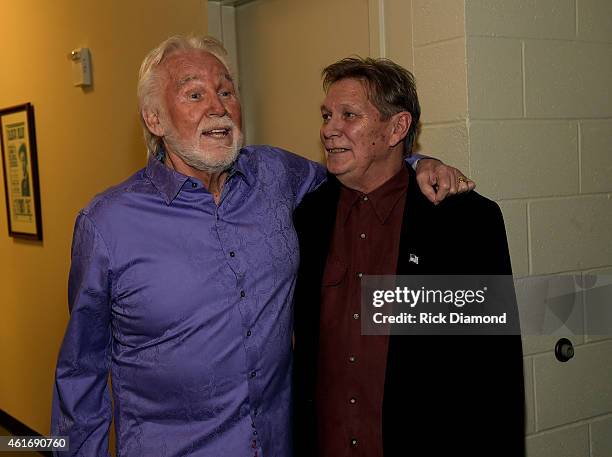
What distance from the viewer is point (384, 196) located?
1.85 meters

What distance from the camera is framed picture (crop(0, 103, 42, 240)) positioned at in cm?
418

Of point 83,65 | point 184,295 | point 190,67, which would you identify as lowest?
point 184,295

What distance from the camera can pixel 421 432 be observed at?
1724 mm

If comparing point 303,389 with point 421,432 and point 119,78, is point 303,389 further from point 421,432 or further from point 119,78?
point 119,78

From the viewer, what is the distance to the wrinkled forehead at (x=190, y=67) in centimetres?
186

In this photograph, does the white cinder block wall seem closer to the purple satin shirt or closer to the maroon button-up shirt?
the maroon button-up shirt

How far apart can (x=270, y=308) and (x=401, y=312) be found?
0.34m

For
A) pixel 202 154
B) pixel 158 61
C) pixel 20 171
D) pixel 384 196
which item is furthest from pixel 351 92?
pixel 20 171

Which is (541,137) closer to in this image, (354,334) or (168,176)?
(354,334)

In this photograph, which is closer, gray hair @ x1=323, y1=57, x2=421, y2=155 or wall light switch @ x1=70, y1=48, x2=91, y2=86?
gray hair @ x1=323, y1=57, x2=421, y2=155

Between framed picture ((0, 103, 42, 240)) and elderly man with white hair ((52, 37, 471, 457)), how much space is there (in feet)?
8.28

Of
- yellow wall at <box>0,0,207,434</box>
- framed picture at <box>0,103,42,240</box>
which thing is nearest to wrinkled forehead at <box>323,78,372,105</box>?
yellow wall at <box>0,0,207,434</box>

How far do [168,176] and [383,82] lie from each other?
0.60 metres

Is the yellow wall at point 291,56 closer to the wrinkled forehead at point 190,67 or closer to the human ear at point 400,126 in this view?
the human ear at point 400,126
